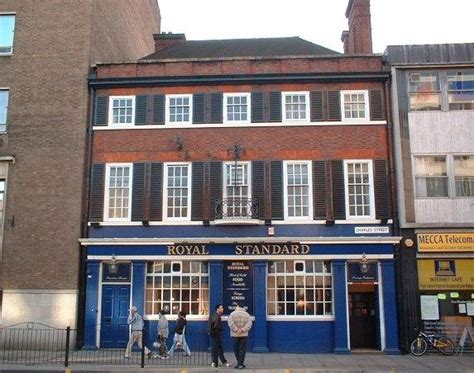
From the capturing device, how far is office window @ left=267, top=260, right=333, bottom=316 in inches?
750

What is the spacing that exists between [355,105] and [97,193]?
9935mm

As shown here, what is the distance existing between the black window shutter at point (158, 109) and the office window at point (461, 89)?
1040 cm

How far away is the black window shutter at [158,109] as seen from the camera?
20.6 meters

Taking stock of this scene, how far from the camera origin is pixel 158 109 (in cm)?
2067

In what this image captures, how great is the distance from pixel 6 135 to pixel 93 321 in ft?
25.1

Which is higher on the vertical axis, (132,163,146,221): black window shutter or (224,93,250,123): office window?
(224,93,250,123): office window

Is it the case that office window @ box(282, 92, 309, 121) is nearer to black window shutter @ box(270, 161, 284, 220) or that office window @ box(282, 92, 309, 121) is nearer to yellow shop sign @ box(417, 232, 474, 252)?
black window shutter @ box(270, 161, 284, 220)

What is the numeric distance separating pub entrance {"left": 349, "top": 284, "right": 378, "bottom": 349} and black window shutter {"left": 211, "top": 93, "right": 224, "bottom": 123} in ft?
25.3

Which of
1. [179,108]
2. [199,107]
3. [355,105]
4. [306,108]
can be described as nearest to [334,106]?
[355,105]

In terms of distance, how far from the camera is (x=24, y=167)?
2036 centimetres

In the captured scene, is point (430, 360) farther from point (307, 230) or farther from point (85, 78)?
point (85, 78)

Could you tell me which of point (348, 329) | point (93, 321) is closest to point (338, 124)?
point (348, 329)

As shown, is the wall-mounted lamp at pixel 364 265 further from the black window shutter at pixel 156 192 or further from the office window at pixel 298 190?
the black window shutter at pixel 156 192

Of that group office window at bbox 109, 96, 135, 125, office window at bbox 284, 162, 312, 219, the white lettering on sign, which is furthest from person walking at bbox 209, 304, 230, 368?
office window at bbox 109, 96, 135, 125
